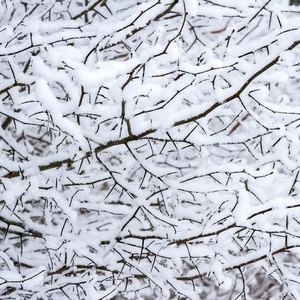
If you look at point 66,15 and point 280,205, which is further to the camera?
point 66,15

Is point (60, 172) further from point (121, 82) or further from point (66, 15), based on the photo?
point (66, 15)

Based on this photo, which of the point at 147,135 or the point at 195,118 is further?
the point at 147,135

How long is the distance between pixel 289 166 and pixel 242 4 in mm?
1082

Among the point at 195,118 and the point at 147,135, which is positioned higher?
the point at 147,135

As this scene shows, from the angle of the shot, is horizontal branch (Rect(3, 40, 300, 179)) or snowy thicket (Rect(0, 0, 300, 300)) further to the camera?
snowy thicket (Rect(0, 0, 300, 300))

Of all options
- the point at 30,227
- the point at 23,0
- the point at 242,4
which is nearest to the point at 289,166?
the point at 242,4

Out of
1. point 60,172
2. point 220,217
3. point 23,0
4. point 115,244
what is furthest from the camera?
point 23,0

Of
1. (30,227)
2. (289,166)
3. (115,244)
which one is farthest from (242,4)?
(30,227)

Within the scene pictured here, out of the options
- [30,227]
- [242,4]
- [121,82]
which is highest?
[242,4]

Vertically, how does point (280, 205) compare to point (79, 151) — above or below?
below

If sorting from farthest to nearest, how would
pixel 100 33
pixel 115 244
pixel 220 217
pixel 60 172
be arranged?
pixel 60 172, pixel 115 244, pixel 220 217, pixel 100 33

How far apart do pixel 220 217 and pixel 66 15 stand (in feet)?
7.20

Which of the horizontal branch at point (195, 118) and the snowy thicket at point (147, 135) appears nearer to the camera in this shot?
the horizontal branch at point (195, 118)

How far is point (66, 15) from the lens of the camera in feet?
11.3
